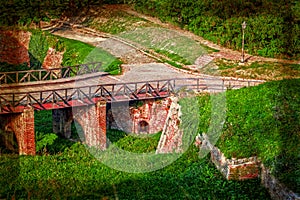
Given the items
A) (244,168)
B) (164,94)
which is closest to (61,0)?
(164,94)

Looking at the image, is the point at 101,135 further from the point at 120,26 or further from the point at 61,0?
the point at 61,0

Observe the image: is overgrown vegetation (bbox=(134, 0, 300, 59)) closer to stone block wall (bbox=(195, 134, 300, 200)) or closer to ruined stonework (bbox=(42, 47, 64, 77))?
ruined stonework (bbox=(42, 47, 64, 77))

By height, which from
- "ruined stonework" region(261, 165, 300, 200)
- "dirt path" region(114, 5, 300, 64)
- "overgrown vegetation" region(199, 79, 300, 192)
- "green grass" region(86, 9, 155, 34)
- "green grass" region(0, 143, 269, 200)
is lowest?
"green grass" region(0, 143, 269, 200)

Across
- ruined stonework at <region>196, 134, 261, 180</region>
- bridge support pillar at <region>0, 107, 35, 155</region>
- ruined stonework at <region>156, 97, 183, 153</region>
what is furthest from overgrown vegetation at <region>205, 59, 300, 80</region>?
bridge support pillar at <region>0, 107, 35, 155</region>

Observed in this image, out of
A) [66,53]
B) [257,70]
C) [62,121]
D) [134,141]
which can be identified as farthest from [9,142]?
[66,53]

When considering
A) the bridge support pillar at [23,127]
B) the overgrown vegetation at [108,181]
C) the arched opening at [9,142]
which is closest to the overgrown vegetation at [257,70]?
the overgrown vegetation at [108,181]
